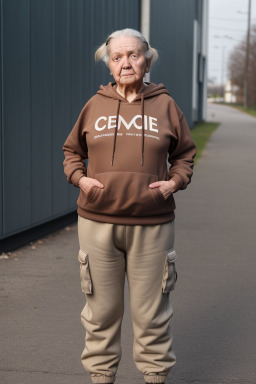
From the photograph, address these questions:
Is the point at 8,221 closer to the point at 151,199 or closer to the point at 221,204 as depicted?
the point at 151,199

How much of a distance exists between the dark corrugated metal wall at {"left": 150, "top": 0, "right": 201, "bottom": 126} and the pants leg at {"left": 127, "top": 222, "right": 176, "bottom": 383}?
11003 mm

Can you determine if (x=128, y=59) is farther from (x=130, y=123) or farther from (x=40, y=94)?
(x=40, y=94)

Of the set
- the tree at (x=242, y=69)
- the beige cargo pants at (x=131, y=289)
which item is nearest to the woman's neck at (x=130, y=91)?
the beige cargo pants at (x=131, y=289)

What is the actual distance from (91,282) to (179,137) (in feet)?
2.58

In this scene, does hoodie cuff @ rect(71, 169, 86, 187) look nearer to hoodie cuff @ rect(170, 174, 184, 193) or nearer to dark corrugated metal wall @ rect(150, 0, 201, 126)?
hoodie cuff @ rect(170, 174, 184, 193)

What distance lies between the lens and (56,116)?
784 centimetres

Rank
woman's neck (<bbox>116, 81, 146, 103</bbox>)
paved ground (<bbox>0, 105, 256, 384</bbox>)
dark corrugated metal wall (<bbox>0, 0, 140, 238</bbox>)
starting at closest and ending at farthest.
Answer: woman's neck (<bbox>116, 81, 146, 103</bbox>) → paved ground (<bbox>0, 105, 256, 384</bbox>) → dark corrugated metal wall (<bbox>0, 0, 140, 238</bbox>)

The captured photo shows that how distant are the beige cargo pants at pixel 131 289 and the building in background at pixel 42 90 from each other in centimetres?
327

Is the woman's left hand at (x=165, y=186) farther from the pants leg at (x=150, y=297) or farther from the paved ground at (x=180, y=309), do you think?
the paved ground at (x=180, y=309)

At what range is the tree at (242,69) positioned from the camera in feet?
281

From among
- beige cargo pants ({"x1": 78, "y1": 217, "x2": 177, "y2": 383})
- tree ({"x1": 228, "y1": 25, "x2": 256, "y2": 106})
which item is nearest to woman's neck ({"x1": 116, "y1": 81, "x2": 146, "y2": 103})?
beige cargo pants ({"x1": 78, "y1": 217, "x2": 177, "y2": 383})

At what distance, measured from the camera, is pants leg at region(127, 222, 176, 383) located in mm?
3346

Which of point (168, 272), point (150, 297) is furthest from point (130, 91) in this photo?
point (150, 297)

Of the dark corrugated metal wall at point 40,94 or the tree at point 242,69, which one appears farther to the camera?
the tree at point 242,69
